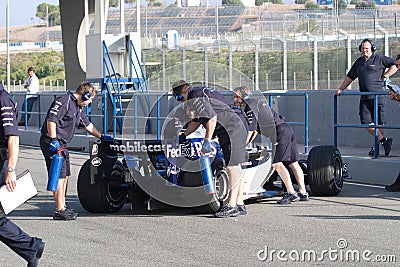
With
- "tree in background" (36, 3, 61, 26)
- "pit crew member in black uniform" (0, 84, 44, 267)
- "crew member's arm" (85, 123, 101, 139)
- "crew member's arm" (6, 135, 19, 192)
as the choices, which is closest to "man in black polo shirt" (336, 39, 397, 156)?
"crew member's arm" (85, 123, 101, 139)

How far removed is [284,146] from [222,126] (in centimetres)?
138

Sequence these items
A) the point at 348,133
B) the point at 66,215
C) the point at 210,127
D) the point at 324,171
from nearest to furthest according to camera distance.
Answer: the point at 210,127
the point at 66,215
the point at 324,171
the point at 348,133

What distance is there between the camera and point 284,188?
11562 mm

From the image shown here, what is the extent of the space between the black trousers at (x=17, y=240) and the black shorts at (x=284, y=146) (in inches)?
194

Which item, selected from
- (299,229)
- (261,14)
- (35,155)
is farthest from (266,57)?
(261,14)

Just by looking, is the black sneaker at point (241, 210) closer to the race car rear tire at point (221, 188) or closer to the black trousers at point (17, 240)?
the race car rear tire at point (221, 188)

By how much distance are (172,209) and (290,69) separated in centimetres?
1303

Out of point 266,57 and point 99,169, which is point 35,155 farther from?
point 99,169

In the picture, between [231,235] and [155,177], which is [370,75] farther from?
[231,235]

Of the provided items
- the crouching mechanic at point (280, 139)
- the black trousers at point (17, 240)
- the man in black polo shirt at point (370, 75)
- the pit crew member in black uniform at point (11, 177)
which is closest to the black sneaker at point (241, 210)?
the crouching mechanic at point (280, 139)

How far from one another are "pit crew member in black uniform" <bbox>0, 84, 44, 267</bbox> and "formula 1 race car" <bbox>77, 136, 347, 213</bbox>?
3.22m

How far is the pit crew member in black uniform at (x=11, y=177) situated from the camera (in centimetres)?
673

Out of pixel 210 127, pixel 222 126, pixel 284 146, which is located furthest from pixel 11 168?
pixel 284 146

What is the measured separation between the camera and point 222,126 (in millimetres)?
10117
